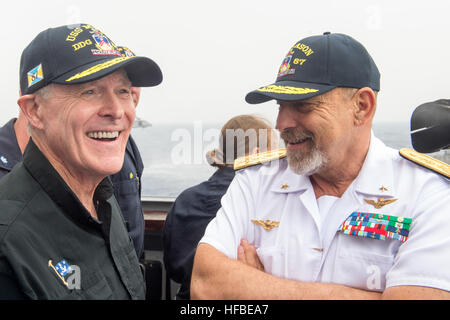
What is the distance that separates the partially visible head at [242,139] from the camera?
233cm

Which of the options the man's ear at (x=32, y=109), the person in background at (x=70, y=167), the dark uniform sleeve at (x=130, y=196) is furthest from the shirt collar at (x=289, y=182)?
the dark uniform sleeve at (x=130, y=196)

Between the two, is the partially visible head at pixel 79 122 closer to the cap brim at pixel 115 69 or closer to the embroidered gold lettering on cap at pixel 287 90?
the cap brim at pixel 115 69

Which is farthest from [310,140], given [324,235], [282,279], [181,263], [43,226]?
[181,263]

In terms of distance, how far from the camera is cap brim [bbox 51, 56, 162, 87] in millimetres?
1182

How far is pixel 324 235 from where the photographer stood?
4.35 feet

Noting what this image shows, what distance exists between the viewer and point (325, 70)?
4.46 feet

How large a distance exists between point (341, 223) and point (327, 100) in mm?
411

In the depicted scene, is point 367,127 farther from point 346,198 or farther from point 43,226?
point 43,226

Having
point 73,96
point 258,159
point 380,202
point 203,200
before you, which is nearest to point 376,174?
point 380,202

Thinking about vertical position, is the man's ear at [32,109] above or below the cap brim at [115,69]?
below

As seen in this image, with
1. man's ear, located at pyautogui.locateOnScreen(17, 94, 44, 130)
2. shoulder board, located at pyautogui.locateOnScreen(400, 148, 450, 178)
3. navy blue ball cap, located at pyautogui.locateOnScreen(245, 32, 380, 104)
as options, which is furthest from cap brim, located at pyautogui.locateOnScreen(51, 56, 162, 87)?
shoulder board, located at pyautogui.locateOnScreen(400, 148, 450, 178)

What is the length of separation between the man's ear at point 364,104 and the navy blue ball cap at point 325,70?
3cm

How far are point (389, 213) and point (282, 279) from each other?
0.39 metres

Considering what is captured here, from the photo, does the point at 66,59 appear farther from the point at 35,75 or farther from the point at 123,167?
the point at 123,167
